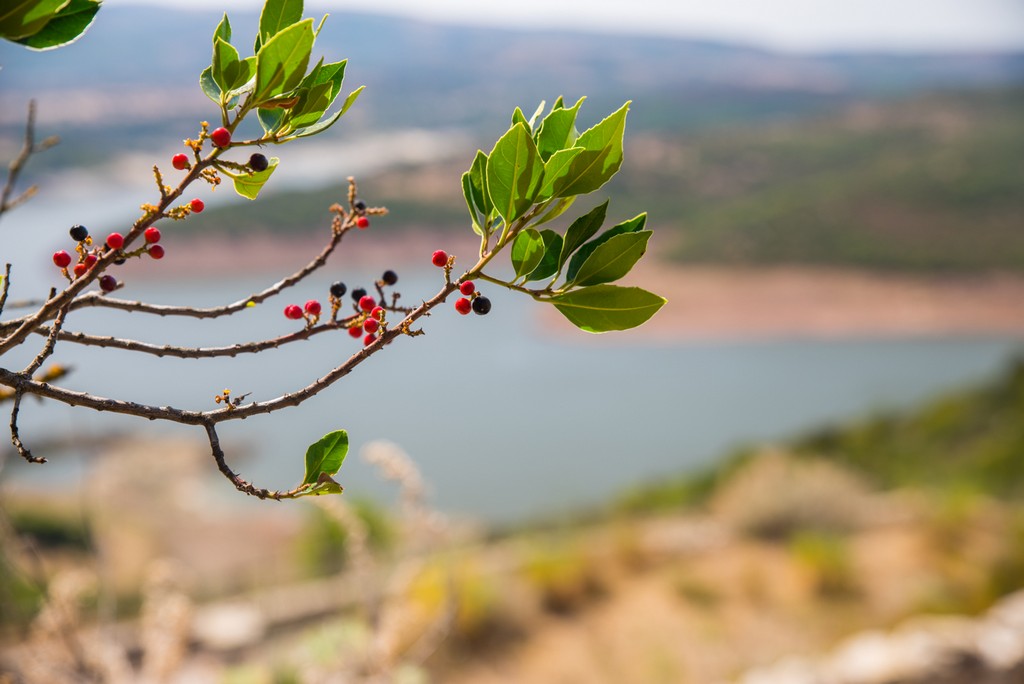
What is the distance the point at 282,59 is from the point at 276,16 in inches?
4.1

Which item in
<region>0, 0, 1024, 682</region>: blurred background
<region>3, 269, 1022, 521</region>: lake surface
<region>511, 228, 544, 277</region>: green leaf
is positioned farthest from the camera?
<region>3, 269, 1022, 521</region>: lake surface

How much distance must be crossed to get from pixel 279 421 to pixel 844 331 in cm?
1431

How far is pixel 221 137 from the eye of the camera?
58 cm

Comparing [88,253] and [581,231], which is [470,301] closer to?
[581,231]

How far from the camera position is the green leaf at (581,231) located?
684 millimetres

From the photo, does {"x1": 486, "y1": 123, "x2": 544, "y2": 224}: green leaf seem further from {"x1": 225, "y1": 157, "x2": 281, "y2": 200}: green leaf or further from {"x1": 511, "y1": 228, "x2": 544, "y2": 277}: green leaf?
{"x1": 225, "y1": 157, "x2": 281, "y2": 200}: green leaf

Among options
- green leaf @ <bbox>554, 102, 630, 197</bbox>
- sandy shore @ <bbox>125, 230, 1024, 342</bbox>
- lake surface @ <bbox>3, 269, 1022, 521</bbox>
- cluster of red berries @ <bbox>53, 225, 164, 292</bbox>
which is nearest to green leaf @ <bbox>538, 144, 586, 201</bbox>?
green leaf @ <bbox>554, 102, 630, 197</bbox>

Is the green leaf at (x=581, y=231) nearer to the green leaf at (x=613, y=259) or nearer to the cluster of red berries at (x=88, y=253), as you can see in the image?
the green leaf at (x=613, y=259)

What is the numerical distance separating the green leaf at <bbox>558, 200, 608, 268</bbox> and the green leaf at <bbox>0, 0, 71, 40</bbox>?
413mm

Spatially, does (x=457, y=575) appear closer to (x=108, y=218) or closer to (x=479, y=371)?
(x=479, y=371)

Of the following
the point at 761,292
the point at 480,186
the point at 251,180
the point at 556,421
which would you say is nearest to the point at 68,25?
the point at 251,180

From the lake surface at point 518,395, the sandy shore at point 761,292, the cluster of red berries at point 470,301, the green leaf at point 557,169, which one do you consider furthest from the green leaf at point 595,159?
the sandy shore at point 761,292

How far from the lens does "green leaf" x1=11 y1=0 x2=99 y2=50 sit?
2.05ft

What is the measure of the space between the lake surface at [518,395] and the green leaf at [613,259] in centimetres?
928
